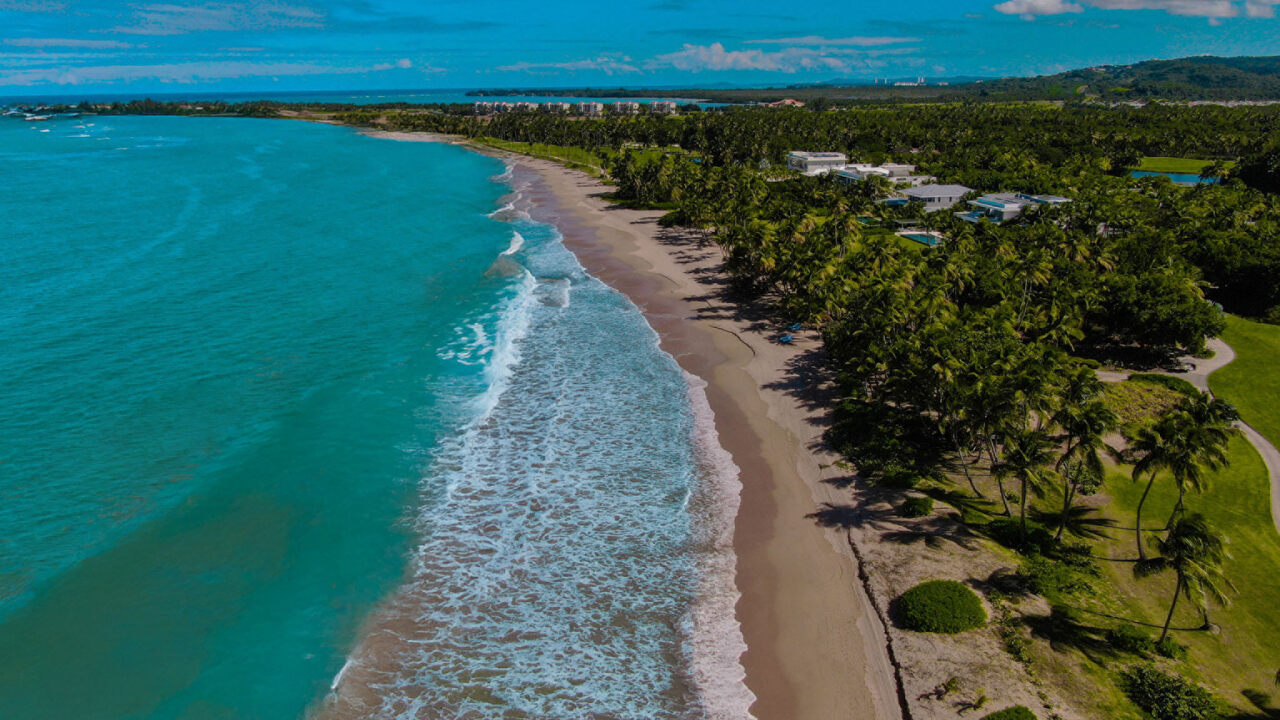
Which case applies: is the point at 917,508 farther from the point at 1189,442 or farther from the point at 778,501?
the point at 1189,442

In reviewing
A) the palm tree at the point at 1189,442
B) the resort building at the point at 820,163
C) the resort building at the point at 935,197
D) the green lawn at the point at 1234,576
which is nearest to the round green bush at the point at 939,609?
the green lawn at the point at 1234,576

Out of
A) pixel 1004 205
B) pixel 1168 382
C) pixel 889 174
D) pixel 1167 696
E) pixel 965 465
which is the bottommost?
pixel 1167 696

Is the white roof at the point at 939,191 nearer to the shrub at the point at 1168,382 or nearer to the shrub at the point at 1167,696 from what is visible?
the shrub at the point at 1168,382

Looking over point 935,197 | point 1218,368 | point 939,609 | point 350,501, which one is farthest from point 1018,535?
point 935,197

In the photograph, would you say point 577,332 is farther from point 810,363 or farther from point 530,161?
point 530,161

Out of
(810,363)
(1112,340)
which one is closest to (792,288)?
(810,363)

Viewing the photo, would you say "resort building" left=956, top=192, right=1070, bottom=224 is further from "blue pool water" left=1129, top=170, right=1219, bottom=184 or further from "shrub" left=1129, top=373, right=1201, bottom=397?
"blue pool water" left=1129, top=170, right=1219, bottom=184
